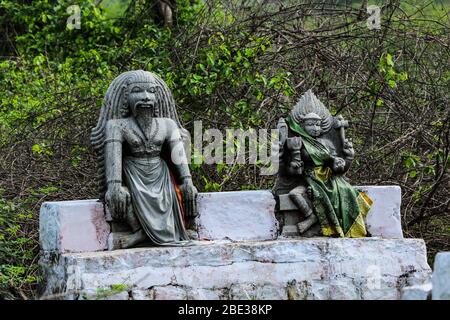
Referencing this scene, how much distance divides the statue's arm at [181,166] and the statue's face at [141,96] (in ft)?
0.86

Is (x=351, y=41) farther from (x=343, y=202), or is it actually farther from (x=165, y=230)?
(x=165, y=230)

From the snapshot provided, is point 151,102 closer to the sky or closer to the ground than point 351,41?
closer to the ground

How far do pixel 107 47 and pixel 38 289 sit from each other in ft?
15.6

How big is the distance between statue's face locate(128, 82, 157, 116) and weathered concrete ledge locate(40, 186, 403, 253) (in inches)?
32.1

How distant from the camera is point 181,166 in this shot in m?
9.12

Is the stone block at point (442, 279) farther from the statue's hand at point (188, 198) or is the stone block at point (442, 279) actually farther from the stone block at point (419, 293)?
the statue's hand at point (188, 198)

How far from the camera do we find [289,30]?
1218 cm

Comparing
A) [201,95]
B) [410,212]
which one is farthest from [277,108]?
[410,212]

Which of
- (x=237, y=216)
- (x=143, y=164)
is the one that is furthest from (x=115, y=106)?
(x=237, y=216)

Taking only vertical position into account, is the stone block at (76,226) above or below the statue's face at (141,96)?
below

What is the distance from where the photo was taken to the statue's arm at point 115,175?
8.73 metres

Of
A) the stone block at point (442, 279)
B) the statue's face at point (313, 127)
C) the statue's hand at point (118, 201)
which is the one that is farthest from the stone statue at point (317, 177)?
the stone block at point (442, 279)

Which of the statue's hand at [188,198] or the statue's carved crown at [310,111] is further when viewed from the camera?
the statue's carved crown at [310,111]
